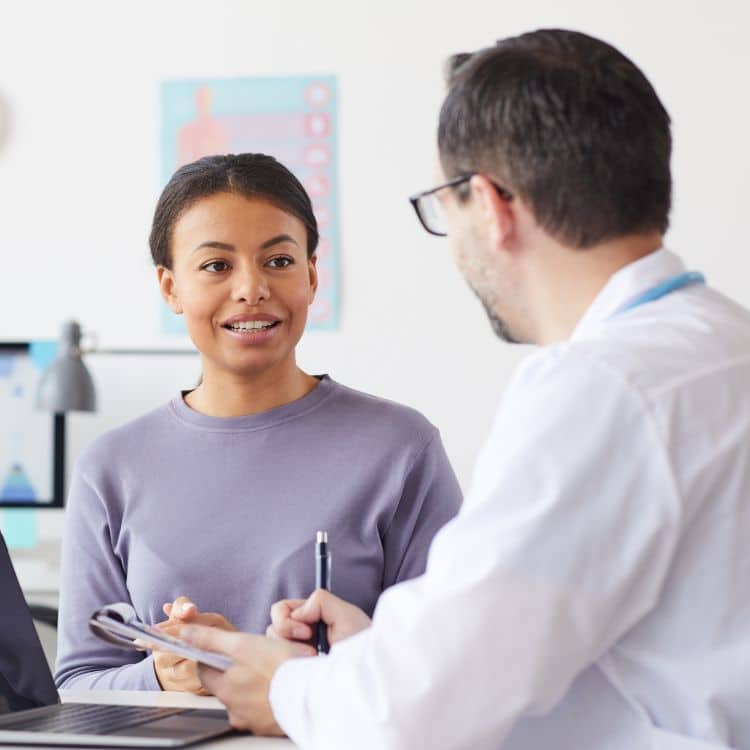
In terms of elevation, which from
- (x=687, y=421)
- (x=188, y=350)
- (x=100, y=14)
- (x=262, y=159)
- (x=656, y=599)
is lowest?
(x=188, y=350)

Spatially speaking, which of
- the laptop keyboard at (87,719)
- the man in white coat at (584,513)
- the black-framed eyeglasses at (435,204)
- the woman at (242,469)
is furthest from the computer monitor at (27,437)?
the man in white coat at (584,513)

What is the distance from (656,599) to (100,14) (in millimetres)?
3105

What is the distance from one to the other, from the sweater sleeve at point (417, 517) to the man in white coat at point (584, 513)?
63 cm

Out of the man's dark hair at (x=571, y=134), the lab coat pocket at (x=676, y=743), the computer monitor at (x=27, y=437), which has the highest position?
the man's dark hair at (x=571, y=134)

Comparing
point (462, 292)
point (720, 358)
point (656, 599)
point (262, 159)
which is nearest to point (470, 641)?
point (656, 599)

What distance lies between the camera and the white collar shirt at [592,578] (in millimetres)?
945

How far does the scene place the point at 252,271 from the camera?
1.78 m

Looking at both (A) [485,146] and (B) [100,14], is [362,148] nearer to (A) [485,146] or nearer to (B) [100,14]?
(B) [100,14]

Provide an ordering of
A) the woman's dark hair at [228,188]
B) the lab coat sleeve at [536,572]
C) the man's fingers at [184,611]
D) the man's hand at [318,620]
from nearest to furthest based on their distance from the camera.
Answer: the lab coat sleeve at [536,572] → the man's hand at [318,620] → the man's fingers at [184,611] → the woman's dark hair at [228,188]

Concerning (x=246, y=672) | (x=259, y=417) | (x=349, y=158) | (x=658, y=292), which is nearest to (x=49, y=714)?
(x=246, y=672)

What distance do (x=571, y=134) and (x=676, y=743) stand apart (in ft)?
1.61

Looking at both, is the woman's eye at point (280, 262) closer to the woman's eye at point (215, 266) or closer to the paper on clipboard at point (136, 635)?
the woman's eye at point (215, 266)

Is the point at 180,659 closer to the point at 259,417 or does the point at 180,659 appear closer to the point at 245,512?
the point at 245,512

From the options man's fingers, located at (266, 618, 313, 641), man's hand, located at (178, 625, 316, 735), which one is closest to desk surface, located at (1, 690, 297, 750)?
man's hand, located at (178, 625, 316, 735)
